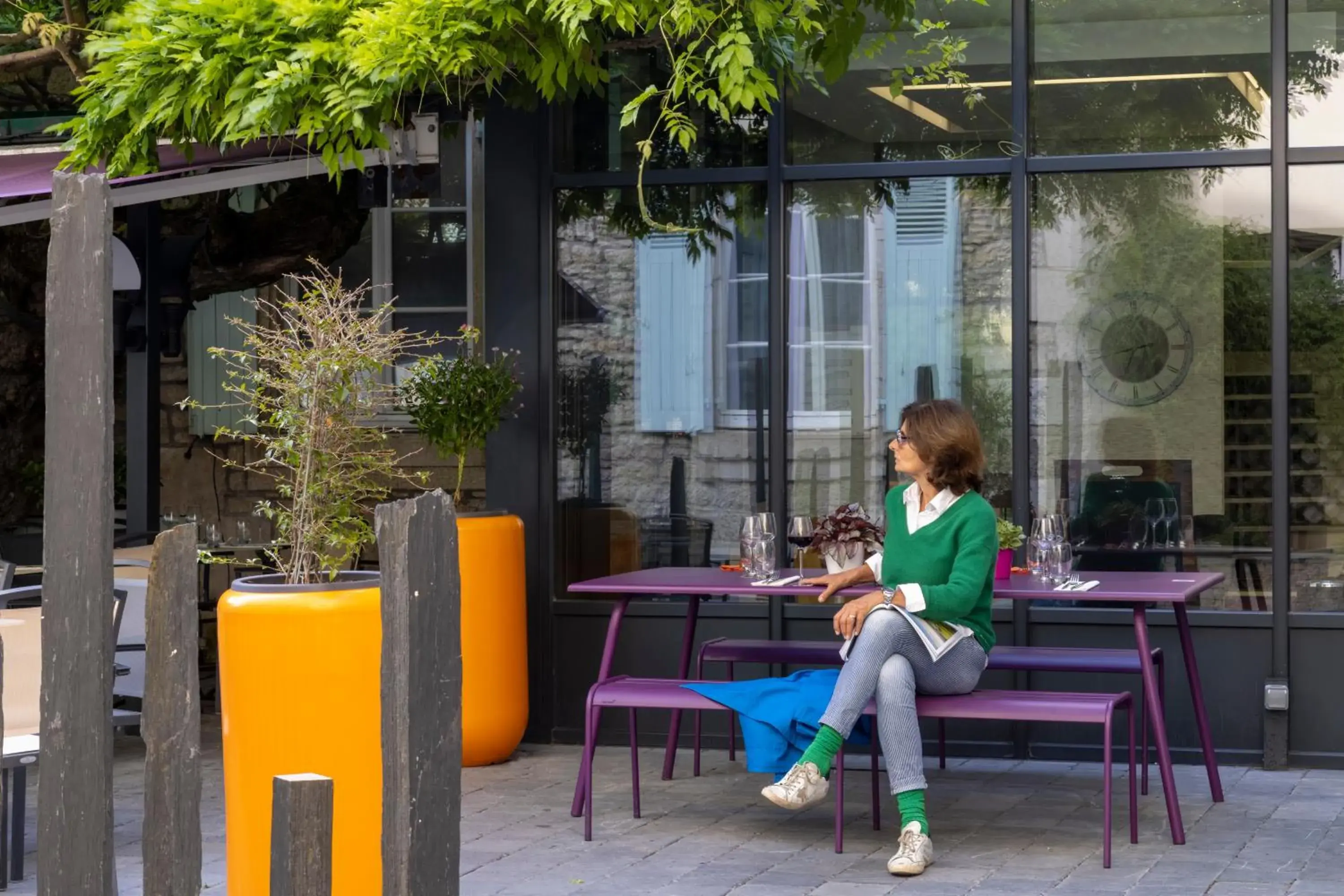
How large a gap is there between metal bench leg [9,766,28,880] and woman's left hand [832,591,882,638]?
98.9 inches

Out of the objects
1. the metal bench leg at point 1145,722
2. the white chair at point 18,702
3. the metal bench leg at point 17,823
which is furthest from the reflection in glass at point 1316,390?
the metal bench leg at point 17,823

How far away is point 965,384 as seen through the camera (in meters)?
7.51

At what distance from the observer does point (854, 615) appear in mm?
5590

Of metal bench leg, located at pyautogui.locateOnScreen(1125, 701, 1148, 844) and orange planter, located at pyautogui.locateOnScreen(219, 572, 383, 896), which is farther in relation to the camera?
metal bench leg, located at pyautogui.locateOnScreen(1125, 701, 1148, 844)

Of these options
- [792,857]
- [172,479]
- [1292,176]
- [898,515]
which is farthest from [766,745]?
[172,479]

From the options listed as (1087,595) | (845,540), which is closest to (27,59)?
(845,540)

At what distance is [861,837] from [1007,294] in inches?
103

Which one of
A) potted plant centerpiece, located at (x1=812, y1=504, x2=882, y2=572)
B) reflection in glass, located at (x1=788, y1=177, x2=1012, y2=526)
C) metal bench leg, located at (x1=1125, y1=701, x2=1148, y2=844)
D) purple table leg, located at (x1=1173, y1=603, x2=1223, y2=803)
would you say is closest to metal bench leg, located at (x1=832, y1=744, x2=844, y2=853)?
potted plant centerpiece, located at (x1=812, y1=504, x2=882, y2=572)

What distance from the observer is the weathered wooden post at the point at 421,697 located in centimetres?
275

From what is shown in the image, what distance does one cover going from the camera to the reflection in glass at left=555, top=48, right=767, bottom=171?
25.2 feet

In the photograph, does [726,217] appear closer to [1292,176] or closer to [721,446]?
[721,446]

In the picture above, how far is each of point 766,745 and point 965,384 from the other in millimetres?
2436

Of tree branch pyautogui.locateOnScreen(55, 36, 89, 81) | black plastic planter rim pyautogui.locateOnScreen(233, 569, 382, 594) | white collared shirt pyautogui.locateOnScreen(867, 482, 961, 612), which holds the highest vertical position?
tree branch pyautogui.locateOnScreen(55, 36, 89, 81)

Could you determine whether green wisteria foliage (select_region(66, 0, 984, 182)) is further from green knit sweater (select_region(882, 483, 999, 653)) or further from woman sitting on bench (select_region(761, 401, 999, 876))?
green knit sweater (select_region(882, 483, 999, 653))
